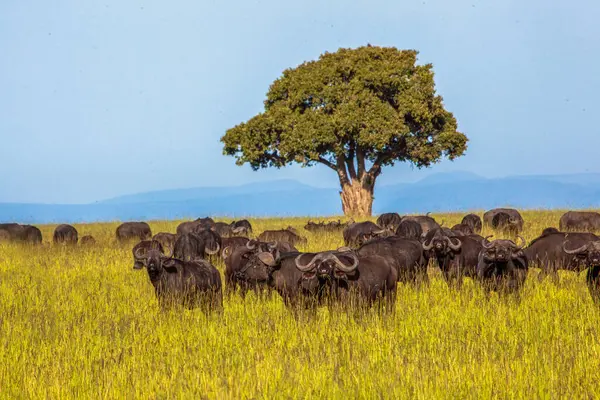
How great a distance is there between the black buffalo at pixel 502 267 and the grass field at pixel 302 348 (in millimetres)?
317

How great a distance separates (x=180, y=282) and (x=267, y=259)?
170 cm

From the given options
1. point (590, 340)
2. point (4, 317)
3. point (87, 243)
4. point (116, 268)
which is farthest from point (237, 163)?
point (590, 340)

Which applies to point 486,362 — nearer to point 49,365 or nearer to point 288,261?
point 288,261

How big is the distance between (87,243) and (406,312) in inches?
811

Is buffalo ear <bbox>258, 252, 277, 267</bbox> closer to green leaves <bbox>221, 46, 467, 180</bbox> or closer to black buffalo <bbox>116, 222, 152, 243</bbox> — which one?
black buffalo <bbox>116, 222, 152, 243</bbox>

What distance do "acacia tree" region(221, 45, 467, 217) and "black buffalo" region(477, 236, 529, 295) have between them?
1220 inches

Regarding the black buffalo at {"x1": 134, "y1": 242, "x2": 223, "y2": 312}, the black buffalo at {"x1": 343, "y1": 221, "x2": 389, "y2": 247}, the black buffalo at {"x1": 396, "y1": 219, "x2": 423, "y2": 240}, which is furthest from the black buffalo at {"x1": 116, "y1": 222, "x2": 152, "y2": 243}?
the black buffalo at {"x1": 134, "y1": 242, "x2": 223, "y2": 312}

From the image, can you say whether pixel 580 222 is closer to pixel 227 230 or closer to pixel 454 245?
pixel 227 230

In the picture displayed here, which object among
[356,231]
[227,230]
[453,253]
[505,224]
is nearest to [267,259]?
[453,253]

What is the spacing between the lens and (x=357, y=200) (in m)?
49.4

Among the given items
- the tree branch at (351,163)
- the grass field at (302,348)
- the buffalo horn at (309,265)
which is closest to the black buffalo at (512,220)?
the tree branch at (351,163)

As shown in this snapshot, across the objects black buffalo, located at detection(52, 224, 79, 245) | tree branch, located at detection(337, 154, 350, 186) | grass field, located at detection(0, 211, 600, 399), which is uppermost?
tree branch, located at detection(337, 154, 350, 186)

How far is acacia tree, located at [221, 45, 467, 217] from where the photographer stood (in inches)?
1794

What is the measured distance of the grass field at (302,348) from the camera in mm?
7875
